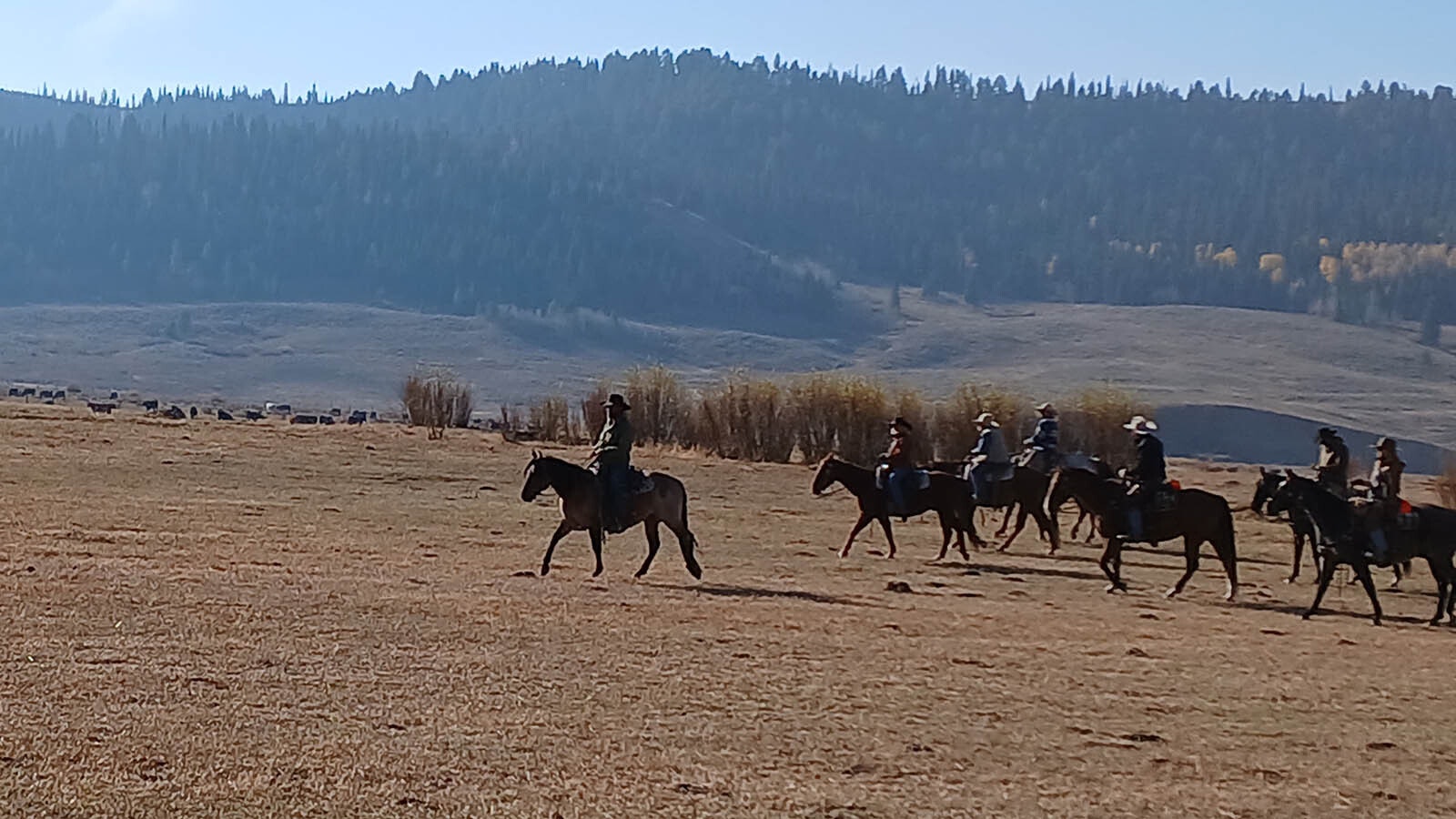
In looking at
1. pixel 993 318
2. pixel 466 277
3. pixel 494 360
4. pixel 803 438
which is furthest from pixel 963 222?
pixel 803 438

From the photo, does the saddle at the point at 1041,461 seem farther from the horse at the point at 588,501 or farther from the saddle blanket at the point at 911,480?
the horse at the point at 588,501

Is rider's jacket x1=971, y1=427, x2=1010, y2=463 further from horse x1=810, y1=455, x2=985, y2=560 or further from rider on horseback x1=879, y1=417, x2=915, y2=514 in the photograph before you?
rider on horseback x1=879, y1=417, x2=915, y2=514

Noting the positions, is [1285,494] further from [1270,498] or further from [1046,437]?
[1046,437]

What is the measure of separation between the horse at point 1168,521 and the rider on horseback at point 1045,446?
518 centimetres

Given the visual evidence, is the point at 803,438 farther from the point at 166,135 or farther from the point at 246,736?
the point at 166,135

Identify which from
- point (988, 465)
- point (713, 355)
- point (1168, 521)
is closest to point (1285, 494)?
point (1168, 521)

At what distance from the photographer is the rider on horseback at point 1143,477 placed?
20297 millimetres

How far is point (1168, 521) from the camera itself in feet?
66.9

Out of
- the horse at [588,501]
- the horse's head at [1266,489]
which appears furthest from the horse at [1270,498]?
the horse at [588,501]

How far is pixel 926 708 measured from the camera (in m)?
11.0

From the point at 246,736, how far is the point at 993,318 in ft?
449

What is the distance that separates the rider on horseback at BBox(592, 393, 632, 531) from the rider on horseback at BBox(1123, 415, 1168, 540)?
5.90m

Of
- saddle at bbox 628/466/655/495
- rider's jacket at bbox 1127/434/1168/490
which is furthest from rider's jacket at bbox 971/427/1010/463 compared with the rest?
saddle at bbox 628/466/655/495

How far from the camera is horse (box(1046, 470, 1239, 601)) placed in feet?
66.7
